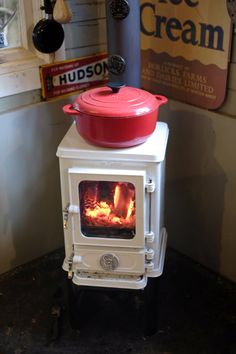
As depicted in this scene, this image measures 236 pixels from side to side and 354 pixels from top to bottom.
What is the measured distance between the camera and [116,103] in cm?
161

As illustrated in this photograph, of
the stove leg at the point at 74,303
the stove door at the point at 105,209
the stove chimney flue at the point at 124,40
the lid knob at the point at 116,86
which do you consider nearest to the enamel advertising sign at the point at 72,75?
the stove chimney flue at the point at 124,40

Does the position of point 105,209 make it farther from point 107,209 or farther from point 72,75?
point 72,75

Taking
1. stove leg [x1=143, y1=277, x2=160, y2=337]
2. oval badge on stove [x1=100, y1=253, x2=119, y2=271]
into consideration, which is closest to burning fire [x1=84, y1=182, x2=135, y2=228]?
oval badge on stove [x1=100, y1=253, x2=119, y2=271]

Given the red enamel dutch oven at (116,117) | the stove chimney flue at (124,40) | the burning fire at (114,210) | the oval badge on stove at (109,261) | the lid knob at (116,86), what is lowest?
the oval badge on stove at (109,261)

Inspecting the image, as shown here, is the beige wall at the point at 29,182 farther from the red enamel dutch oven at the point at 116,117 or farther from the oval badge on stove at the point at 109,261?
the oval badge on stove at the point at 109,261

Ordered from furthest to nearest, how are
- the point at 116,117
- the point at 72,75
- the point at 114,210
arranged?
the point at 72,75 → the point at 114,210 → the point at 116,117

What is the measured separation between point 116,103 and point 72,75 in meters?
0.55

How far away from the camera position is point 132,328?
1.94m

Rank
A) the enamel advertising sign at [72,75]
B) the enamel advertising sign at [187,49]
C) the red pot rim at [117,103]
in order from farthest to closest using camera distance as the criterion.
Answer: the enamel advertising sign at [72,75], the enamel advertising sign at [187,49], the red pot rim at [117,103]

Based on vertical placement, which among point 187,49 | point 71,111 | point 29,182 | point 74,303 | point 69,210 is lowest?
point 74,303

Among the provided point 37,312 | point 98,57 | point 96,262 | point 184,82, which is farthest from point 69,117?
point 37,312

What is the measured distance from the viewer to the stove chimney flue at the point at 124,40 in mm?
1702

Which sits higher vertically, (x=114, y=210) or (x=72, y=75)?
(x=72, y=75)

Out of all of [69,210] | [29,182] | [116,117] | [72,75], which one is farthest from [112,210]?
[72,75]
